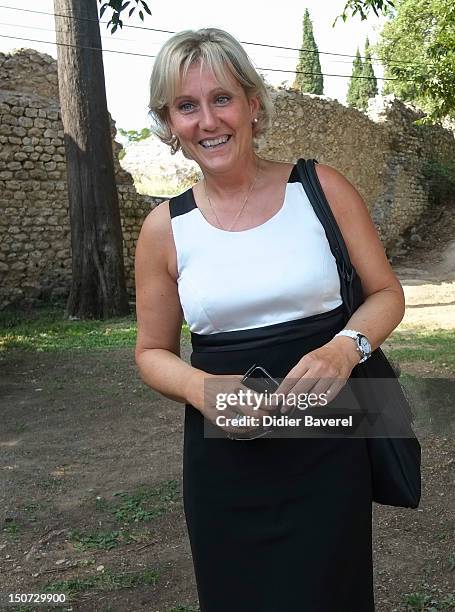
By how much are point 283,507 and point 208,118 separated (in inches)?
31.5

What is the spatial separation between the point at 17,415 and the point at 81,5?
5.66m

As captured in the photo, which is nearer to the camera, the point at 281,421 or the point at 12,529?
the point at 281,421

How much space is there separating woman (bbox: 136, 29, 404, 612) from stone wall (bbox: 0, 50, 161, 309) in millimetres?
9098

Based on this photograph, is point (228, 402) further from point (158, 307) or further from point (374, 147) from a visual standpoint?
point (374, 147)

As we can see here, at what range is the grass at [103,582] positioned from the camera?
107 inches

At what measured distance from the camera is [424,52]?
14.0 m

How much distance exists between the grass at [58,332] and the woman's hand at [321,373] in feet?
19.9

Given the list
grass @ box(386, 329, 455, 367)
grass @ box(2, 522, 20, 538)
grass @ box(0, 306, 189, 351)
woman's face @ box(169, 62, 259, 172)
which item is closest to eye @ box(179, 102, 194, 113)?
woman's face @ box(169, 62, 259, 172)

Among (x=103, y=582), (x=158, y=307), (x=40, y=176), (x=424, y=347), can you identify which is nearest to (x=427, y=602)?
(x=103, y=582)

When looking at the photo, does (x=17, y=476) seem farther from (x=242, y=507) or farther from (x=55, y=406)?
(x=242, y=507)

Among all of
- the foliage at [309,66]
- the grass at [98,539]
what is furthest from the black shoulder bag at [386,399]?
the foliage at [309,66]

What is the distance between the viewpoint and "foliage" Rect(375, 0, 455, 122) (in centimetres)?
833

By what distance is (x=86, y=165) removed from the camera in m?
9.07

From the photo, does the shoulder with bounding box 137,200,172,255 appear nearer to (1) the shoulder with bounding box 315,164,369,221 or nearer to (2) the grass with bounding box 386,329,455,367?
(1) the shoulder with bounding box 315,164,369,221
